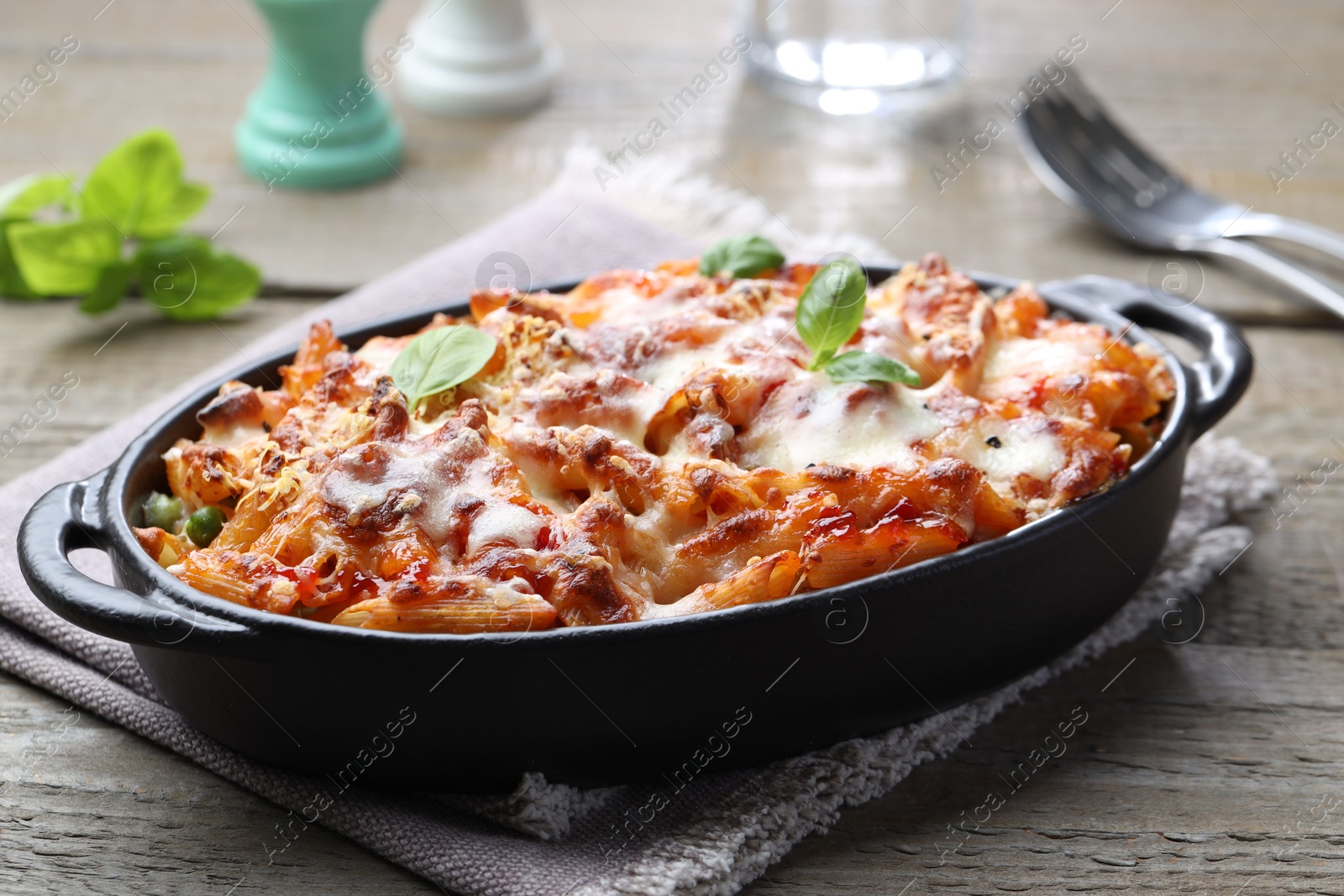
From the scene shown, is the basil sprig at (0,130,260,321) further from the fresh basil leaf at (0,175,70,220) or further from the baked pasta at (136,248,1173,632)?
the baked pasta at (136,248,1173,632)

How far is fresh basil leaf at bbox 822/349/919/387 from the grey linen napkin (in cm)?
47

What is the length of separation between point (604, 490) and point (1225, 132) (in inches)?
112

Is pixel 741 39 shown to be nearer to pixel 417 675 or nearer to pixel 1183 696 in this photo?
pixel 1183 696

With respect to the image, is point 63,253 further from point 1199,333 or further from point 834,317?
point 1199,333

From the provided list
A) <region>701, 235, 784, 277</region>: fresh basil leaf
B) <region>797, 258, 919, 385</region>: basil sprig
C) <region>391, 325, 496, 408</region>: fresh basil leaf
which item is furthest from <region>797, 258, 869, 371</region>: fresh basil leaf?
<region>391, 325, 496, 408</region>: fresh basil leaf

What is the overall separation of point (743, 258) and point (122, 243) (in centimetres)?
153

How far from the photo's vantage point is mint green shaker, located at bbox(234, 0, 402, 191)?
3.42 m

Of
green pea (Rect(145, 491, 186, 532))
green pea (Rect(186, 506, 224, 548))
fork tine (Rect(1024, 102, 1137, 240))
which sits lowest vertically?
green pea (Rect(145, 491, 186, 532))

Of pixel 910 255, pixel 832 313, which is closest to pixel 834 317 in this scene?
pixel 832 313

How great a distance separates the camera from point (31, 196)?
9.66ft

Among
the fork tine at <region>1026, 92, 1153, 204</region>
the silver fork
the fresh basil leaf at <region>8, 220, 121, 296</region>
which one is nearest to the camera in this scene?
the fresh basil leaf at <region>8, 220, 121, 296</region>

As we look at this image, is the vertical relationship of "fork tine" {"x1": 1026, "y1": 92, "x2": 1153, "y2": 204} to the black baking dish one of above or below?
above

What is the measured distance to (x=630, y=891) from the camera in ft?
5.47

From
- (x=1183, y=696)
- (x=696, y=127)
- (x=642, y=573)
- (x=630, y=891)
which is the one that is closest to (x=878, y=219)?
(x=696, y=127)
